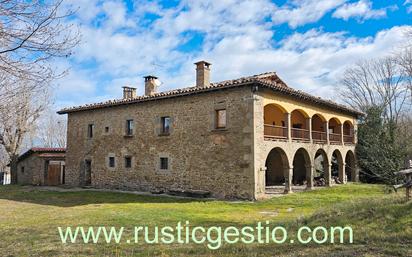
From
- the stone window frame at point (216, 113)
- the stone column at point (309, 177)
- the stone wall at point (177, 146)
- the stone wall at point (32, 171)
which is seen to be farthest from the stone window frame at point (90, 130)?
the stone column at point (309, 177)

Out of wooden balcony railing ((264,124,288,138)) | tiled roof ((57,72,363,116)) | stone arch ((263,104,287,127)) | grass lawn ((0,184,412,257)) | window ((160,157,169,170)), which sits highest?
tiled roof ((57,72,363,116))

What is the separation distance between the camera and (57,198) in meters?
17.9

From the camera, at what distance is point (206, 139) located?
1753 cm

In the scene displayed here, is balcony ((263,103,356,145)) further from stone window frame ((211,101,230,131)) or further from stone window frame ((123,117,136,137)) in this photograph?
stone window frame ((123,117,136,137))

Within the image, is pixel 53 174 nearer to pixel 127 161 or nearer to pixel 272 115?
pixel 127 161

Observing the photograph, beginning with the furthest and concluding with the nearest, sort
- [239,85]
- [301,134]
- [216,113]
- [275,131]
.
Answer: [301,134], [275,131], [216,113], [239,85]

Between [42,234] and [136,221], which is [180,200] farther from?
[42,234]

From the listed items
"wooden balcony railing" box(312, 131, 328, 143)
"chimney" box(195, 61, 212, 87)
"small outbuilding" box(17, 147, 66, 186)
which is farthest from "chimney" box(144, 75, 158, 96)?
"wooden balcony railing" box(312, 131, 328, 143)

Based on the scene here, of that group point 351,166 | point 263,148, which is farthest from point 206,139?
point 351,166

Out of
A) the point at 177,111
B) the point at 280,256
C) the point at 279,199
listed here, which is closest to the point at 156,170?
the point at 177,111

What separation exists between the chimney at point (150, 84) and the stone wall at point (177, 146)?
257 cm

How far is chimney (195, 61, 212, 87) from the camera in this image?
1977 centimetres

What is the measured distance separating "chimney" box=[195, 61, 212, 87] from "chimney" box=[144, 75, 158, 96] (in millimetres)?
4550

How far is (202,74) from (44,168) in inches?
618
